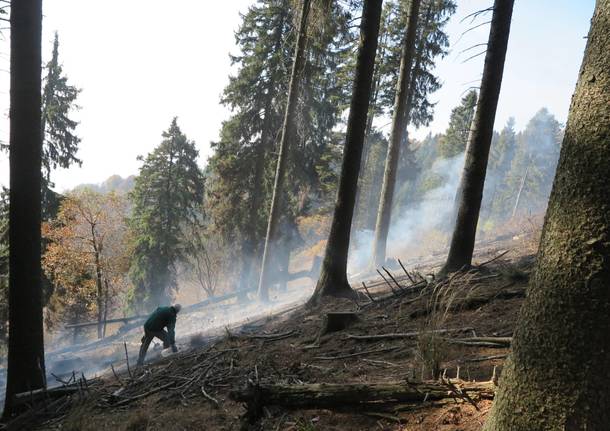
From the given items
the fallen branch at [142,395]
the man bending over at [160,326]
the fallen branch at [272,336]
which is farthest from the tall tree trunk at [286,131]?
the fallen branch at [142,395]

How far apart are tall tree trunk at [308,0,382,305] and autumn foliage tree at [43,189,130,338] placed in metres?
19.7

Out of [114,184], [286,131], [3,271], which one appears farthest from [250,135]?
[114,184]

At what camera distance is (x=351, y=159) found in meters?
8.73

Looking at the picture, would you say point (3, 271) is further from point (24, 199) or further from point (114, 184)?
point (114, 184)

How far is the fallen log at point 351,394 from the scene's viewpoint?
2.91 meters

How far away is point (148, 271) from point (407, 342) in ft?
89.6

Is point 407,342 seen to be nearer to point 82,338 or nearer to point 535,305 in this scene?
point 535,305

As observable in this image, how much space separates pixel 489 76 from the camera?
7.75 metres

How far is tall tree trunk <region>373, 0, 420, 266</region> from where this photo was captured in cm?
1385

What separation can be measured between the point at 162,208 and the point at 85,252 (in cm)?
570

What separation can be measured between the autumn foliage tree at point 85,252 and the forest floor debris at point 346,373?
66.4 feet

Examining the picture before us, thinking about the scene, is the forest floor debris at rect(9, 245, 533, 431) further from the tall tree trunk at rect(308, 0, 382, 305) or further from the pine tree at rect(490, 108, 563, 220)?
the pine tree at rect(490, 108, 563, 220)

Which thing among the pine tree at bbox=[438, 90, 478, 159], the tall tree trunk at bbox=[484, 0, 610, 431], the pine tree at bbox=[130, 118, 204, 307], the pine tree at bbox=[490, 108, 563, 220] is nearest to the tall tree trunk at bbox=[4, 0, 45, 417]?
the tall tree trunk at bbox=[484, 0, 610, 431]

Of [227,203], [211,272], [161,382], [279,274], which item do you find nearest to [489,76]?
[161,382]
